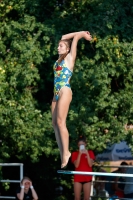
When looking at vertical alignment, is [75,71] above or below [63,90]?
above

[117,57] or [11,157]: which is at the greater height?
[117,57]

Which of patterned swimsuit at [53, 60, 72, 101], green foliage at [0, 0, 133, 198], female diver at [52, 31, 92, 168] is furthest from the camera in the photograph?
green foliage at [0, 0, 133, 198]

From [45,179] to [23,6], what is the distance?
4512mm

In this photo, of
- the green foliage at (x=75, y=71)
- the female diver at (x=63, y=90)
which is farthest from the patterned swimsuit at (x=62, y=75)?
the green foliage at (x=75, y=71)

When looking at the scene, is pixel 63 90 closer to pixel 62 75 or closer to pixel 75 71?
pixel 62 75

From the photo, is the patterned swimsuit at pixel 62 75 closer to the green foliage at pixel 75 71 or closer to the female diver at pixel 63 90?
the female diver at pixel 63 90

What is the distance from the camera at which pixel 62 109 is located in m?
9.44

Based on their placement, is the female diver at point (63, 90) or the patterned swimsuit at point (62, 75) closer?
the female diver at point (63, 90)

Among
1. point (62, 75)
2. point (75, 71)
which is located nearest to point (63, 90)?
point (62, 75)

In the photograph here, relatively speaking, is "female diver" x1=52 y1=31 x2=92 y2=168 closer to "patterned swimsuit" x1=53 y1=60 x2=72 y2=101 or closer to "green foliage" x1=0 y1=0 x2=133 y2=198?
"patterned swimsuit" x1=53 y1=60 x2=72 y2=101

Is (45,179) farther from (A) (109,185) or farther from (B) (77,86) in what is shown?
(B) (77,86)

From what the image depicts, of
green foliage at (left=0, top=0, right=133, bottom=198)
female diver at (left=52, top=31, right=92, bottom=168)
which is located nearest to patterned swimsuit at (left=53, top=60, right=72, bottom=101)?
female diver at (left=52, top=31, right=92, bottom=168)

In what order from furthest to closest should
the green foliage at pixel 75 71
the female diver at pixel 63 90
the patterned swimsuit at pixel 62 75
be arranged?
the green foliage at pixel 75 71 → the patterned swimsuit at pixel 62 75 → the female diver at pixel 63 90

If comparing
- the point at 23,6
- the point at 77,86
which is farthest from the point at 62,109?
the point at 23,6
